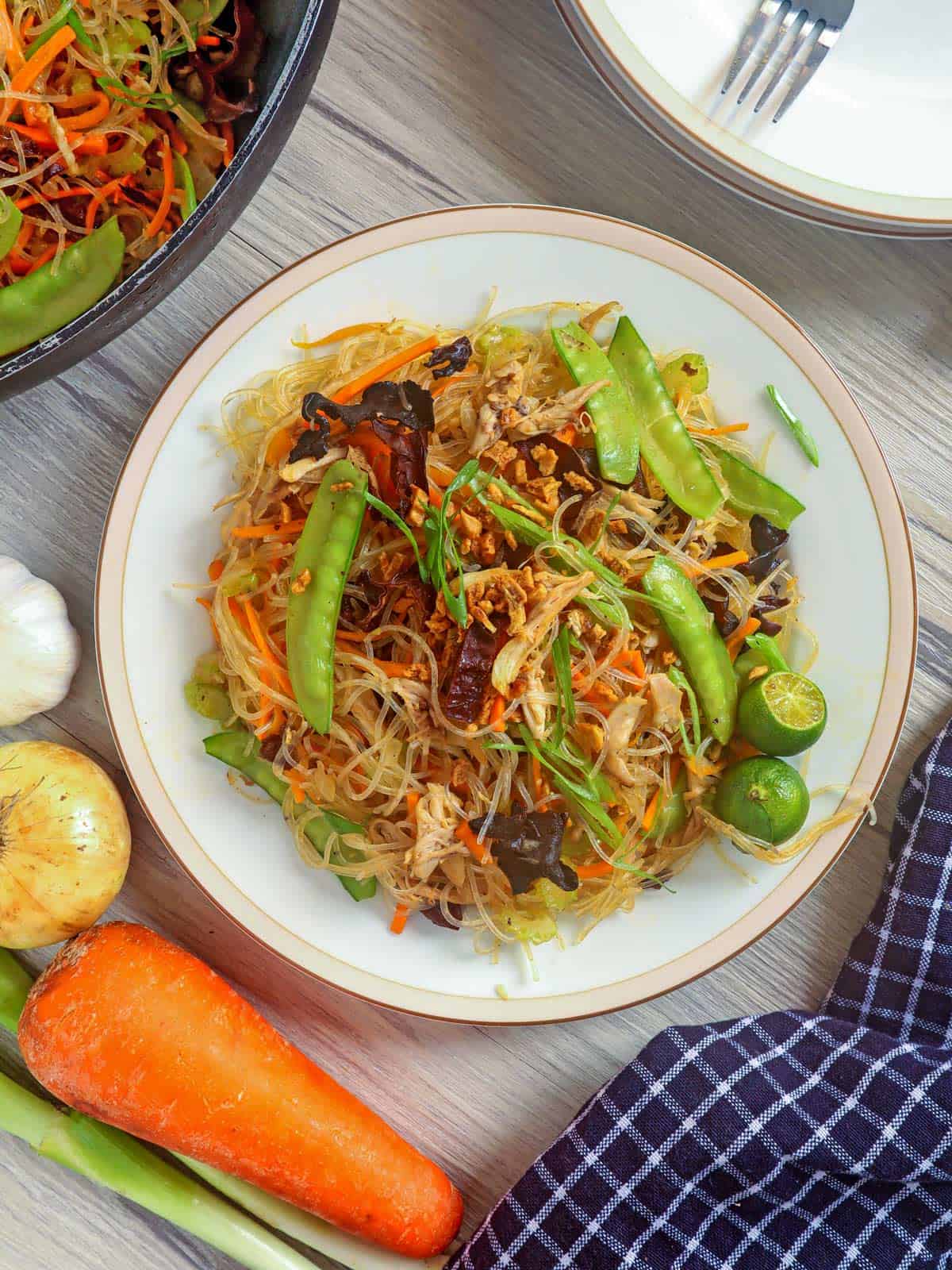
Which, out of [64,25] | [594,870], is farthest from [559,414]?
[64,25]

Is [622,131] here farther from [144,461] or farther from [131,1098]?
[131,1098]

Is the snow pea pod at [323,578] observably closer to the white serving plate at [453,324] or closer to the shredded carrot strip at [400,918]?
the white serving plate at [453,324]

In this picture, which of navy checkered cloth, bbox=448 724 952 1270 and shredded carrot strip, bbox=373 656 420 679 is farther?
navy checkered cloth, bbox=448 724 952 1270

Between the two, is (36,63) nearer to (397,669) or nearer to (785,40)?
(397,669)

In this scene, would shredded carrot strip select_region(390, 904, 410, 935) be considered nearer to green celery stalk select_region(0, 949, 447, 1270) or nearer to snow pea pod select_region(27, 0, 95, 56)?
green celery stalk select_region(0, 949, 447, 1270)

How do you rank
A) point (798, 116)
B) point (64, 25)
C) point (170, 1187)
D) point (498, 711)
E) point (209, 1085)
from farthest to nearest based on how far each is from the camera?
point (170, 1187)
point (209, 1085)
point (798, 116)
point (498, 711)
point (64, 25)

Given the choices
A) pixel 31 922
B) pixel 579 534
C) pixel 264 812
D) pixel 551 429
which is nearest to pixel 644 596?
pixel 579 534

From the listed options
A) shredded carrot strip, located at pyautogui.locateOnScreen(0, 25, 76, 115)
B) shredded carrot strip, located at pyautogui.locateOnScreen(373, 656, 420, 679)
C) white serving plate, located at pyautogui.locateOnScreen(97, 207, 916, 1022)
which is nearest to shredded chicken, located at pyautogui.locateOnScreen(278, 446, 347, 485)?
white serving plate, located at pyautogui.locateOnScreen(97, 207, 916, 1022)
